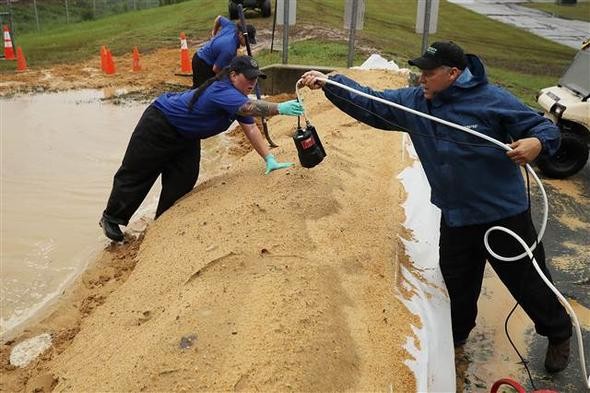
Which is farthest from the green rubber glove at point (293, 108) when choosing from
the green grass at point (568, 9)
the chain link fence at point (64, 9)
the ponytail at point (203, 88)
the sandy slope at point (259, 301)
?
the green grass at point (568, 9)

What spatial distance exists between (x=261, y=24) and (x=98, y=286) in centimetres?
1381

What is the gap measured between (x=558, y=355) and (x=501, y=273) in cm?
73

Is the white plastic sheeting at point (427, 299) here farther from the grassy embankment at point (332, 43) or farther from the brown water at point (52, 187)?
the grassy embankment at point (332, 43)

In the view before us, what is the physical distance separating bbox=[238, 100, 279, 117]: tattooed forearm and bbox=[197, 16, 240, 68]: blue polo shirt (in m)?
2.39

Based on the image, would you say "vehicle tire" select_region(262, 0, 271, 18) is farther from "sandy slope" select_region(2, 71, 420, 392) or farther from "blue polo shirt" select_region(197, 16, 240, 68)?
"sandy slope" select_region(2, 71, 420, 392)

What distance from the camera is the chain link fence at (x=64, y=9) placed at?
27156mm

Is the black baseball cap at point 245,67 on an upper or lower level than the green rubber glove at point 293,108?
upper

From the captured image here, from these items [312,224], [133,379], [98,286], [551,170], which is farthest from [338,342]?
[551,170]

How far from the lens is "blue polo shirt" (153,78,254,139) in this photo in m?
5.65

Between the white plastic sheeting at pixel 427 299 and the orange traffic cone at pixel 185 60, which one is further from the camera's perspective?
the orange traffic cone at pixel 185 60

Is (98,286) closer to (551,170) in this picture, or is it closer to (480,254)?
(480,254)

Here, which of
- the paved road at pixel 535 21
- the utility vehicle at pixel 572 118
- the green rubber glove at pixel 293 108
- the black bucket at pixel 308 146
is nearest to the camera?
the black bucket at pixel 308 146

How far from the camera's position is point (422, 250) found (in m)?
5.08

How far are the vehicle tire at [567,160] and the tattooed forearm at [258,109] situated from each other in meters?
4.45
